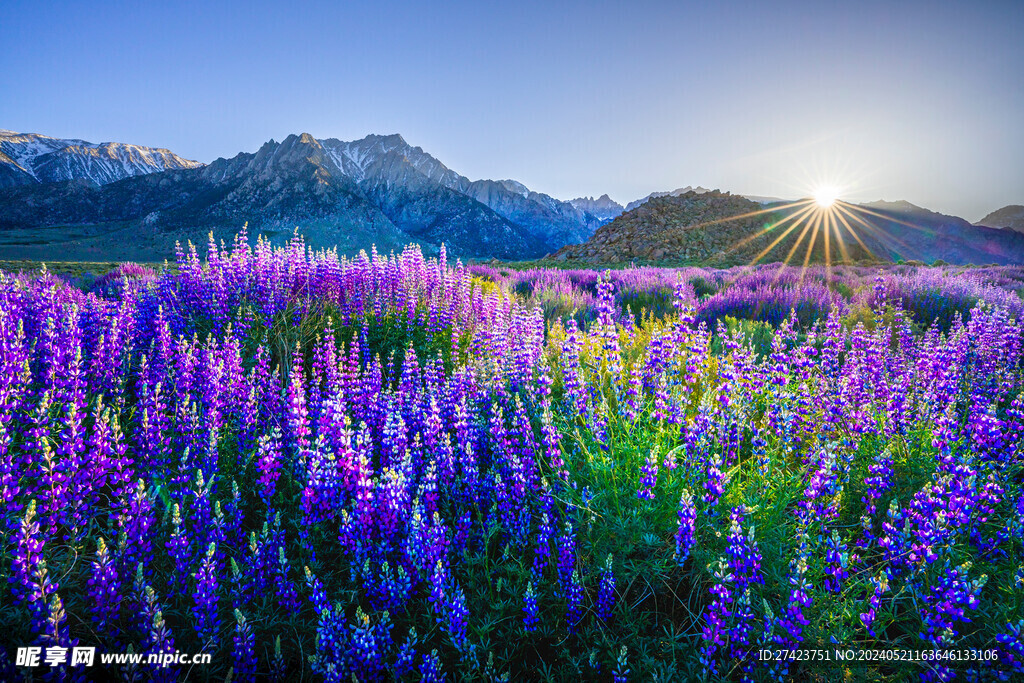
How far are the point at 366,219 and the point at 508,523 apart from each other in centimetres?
12237

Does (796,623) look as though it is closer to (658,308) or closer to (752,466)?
(752,466)

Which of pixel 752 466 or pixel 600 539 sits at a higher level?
pixel 752 466

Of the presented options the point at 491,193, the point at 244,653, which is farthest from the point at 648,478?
the point at 491,193

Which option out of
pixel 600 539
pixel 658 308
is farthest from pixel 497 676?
pixel 658 308

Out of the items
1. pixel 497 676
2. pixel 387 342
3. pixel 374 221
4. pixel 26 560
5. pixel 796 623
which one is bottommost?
pixel 497 676

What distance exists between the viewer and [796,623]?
1.77 m

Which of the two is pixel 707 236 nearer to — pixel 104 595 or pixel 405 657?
pixel 405 657

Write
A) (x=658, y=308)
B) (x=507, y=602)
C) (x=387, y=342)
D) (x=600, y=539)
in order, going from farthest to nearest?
(x=658, y=308) → (x=387, y=342) → (x=600, y=539) → (x=507, y=602)

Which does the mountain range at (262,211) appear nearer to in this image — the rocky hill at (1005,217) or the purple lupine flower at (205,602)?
the purple lupine flower at (205,602)

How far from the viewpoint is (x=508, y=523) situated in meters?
2.47

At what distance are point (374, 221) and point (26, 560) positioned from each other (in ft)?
402

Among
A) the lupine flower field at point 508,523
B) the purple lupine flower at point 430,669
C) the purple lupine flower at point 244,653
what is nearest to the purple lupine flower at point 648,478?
the lupine flower field at point 508,523

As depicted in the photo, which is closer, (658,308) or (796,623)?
(796,623)

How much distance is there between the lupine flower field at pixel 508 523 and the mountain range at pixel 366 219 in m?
24.9
